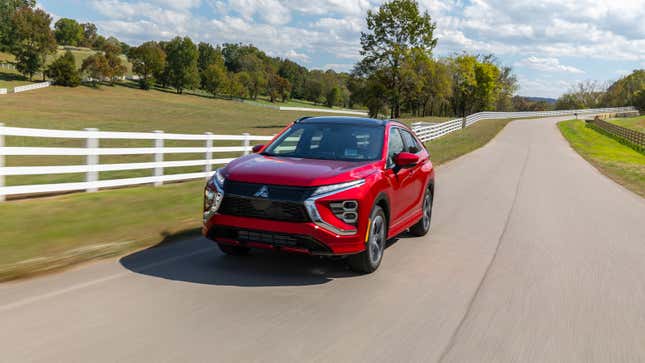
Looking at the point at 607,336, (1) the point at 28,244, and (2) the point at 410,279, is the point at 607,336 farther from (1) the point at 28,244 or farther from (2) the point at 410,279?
(1) the point at 28,244

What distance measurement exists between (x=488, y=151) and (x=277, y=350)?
29825 mm

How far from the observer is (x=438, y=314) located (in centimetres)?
545

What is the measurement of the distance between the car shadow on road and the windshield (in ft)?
3.95

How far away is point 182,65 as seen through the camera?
407ft

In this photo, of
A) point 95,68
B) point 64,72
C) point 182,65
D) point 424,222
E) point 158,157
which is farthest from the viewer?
point 182,65

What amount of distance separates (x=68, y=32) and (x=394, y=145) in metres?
191

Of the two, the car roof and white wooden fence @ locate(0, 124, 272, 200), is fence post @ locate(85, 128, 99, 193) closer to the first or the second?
white wooden fence @ locate(0, 124, 272, 200)

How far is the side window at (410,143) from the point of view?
8.33 metres

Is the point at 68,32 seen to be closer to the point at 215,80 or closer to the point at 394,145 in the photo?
the point at 215,80

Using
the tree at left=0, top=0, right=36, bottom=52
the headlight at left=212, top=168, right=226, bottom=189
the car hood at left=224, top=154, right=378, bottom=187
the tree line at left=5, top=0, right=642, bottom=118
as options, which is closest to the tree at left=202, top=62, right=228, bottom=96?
the tree line at left=5, top=0, right=642, bottom=118

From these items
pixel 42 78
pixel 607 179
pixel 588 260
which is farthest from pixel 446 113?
pixel 588 260

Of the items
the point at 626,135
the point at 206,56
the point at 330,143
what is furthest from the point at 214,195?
the point at 206,56

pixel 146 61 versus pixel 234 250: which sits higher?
pixel 146 61

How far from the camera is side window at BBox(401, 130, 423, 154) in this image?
8.33 meters
